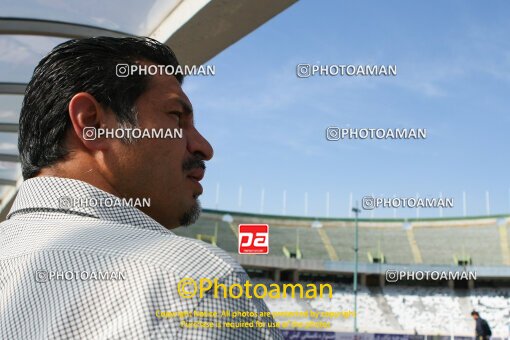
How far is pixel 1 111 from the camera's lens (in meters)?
8.27

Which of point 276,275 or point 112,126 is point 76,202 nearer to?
point 112,126

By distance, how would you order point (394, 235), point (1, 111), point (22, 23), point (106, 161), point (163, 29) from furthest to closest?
point (394, 235) < point (1, 111) < point (22, 23) < point (163, 29) < point (106, 161)

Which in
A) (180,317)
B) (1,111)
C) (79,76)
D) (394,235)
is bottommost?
(180,317)

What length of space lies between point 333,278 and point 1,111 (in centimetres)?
3634

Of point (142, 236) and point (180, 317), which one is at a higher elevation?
point (142, 236)

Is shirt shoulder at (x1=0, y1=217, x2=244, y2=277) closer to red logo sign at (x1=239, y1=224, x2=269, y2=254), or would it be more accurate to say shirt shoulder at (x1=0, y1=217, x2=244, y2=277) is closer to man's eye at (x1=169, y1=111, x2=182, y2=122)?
man's eye at (x1=169, y1=111, x2=182, y2=122)

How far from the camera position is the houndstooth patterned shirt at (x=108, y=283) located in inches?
29.1

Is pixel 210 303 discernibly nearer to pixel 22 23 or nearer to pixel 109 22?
pixel 109 22

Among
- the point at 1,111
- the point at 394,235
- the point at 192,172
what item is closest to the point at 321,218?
the point at 394,235

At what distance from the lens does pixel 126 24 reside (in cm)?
593

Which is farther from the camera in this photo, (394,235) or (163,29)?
(394,235)

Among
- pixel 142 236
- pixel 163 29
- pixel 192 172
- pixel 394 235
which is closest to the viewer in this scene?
pixel 142 236

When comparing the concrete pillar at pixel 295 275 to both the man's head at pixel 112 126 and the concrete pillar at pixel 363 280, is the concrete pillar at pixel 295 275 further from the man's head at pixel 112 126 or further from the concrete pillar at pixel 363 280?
the man's head at pixel 112 126

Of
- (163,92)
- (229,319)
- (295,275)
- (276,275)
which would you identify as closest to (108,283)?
(229,319)
